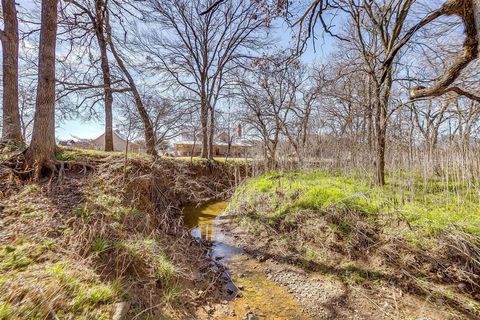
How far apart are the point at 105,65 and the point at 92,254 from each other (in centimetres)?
731

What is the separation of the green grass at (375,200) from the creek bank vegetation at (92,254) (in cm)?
212

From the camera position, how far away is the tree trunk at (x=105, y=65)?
5.63 meters

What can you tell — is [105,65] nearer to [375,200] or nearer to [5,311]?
[5,311]

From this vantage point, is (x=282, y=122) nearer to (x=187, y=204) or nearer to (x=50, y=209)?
(x=187, y=204)

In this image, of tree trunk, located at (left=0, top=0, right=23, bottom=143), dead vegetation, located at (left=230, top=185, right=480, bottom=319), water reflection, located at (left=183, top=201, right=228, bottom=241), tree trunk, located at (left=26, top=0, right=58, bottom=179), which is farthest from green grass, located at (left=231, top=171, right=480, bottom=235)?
tree trunk, located at (left=0, top=0, right=23, bottom=143)

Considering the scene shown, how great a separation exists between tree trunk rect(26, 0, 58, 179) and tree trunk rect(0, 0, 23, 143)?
A: 4.24 ft

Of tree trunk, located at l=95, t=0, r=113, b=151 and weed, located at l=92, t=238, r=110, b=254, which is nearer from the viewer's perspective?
weed, located at l=92, t=238, r=110, b=254

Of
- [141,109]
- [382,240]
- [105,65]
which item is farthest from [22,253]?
[105,65]

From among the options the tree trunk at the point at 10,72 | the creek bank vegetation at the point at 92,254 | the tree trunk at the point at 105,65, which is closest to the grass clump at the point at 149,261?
the creek bank vegetation at the point at 92,254

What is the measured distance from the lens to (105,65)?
Result: 725 cm

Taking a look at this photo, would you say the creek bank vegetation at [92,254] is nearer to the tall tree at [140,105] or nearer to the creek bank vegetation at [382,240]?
the creek bank vegetation at [382,240]

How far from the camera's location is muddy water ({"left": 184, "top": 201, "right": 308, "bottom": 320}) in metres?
2.58

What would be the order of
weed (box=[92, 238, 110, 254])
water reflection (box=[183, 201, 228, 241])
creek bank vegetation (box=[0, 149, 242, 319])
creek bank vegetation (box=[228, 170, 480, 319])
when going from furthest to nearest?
1. water reflection (box=[183, 201, 228, 241])
2. creek bank vegetation (box=[228, 170, 480, 319])
3. weed (box=[92, 238, 110, 254])
4. creek bank vegetation (box=[0, 149, 242, 319])

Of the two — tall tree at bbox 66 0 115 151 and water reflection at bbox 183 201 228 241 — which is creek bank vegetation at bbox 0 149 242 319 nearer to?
water reflection at bbox 183 201 228 241
